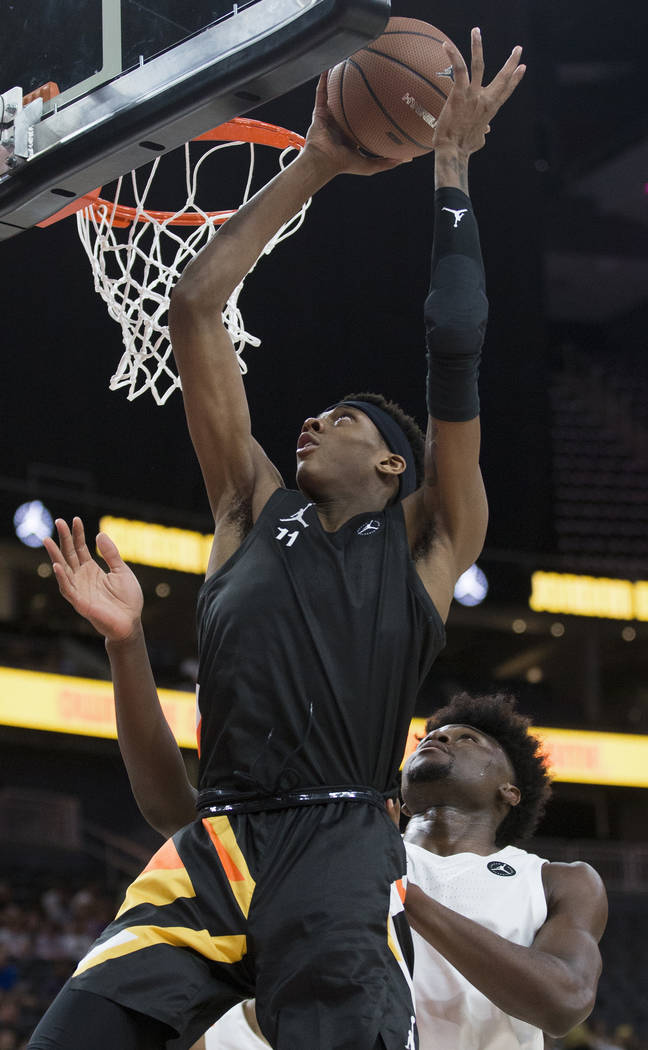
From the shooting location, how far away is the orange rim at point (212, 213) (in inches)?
139

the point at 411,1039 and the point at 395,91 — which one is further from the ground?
the point at 395,91

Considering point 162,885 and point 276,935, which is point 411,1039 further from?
point 162,885

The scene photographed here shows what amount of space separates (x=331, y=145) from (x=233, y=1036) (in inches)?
88.1

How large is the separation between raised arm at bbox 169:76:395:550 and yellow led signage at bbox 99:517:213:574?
15.0 metres

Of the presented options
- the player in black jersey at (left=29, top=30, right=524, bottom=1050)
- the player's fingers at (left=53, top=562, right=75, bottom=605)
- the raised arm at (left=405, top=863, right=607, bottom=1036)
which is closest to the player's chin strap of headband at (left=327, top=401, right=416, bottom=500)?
the player in black jersey at (left=29, top=30, right=524, bottom=1050)

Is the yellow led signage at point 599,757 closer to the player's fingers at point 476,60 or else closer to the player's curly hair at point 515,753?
the player's curly hair at point 515,753

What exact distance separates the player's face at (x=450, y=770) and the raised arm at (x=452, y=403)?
3.33ft

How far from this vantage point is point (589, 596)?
20.2m

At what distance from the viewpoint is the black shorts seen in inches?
82.6

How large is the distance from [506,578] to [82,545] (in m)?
18.3

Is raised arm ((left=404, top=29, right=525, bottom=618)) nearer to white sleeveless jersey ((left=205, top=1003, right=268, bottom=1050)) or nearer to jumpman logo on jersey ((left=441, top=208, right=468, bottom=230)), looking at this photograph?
jumpman logo on jersey ((left=441, top=208, right=468, bottom=230))

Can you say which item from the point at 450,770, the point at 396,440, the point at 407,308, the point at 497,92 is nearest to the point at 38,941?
the point at 407,308

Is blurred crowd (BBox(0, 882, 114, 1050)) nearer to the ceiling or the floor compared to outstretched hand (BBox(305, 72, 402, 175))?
nearer to the floor

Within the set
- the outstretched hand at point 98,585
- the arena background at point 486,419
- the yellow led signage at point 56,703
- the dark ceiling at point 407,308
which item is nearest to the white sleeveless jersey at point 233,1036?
the outstretched hand at point 98,585
